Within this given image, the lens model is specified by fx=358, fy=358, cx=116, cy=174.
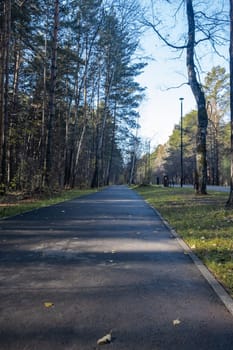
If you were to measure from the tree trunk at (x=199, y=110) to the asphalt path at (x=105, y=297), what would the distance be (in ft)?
35.9

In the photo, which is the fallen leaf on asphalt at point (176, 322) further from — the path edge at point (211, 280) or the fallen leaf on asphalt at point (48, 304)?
the fallen leaf on asphalt at point (48, 304)

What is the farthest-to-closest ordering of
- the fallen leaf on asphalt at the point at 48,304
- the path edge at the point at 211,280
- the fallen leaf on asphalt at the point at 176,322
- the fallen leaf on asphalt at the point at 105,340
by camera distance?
the path edge at the point at 211,280 < the fallen leaf on asphalt at the point at 48,304 < the fallen leaf on asphalt at the point at 176,322 < the fallen leaf on asphalt at the point at 105,340

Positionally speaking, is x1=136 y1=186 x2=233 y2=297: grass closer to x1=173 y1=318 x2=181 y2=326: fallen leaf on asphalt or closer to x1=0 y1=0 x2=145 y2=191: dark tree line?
x1=173 y1=318 x2=181 y2=326: fallen leaf on asphalt

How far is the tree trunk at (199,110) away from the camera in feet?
58.0

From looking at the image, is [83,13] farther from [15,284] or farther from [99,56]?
[15,284]

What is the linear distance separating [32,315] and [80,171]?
1890 inches

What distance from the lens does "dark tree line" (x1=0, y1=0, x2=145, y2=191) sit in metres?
17.9

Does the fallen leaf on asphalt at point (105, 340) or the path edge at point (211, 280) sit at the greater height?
the path edge at point (211, 280)

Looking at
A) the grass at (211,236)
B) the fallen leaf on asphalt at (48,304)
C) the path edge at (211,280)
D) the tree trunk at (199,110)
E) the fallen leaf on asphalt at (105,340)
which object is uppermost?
the tree trunk at (199,110)

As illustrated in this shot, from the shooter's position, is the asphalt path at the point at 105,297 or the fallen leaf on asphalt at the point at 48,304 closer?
the asphalt path at the point at 105,297

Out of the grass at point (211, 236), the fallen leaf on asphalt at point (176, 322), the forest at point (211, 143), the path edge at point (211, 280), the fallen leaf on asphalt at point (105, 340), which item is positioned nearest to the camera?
the fallen leaf on asphalt at point (105, 340)

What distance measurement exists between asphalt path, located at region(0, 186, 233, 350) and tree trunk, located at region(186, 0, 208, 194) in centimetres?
1095

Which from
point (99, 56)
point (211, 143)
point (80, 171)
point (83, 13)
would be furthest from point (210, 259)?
point (211, 143)

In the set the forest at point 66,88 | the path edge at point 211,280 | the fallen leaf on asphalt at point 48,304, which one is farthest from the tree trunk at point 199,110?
the fallen leaf on asphalt at point 48,304
